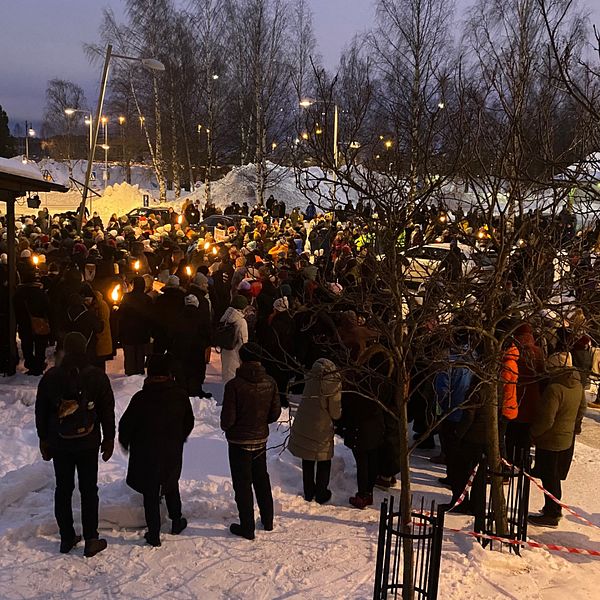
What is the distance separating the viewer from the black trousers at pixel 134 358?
35.5ft

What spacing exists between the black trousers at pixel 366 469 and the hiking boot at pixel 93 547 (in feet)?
8.34

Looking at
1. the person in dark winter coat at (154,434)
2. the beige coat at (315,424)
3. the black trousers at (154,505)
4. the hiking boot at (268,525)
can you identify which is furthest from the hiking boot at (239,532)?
the beige coat at (315,424)

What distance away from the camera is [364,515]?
6.84 meters

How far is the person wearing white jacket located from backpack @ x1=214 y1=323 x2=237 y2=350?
3 centimetres

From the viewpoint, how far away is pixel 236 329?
9992 mm

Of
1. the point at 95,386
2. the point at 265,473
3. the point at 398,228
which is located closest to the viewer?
the point at 398,228

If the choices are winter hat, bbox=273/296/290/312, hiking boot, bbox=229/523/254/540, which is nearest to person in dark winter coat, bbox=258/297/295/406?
winter hat, bbox=273/296/290/312

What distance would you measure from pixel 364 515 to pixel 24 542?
307 centimetres

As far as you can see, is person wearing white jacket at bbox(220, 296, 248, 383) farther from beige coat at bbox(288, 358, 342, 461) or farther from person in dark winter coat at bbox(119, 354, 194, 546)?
person in dark winter coat at bbox(119, 354, 194, 546)

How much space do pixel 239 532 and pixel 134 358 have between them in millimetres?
5172

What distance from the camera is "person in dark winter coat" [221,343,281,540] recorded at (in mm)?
6070

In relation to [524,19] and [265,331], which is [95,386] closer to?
[265,331]

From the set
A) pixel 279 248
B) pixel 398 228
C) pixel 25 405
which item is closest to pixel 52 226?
pixel 279 248

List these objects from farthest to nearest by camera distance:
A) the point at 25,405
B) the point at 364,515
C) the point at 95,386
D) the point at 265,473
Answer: the point at 25,405 → the point at 364,515 → the point at 265,473 → the point at 95,386
